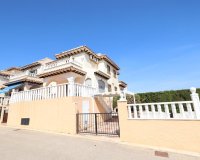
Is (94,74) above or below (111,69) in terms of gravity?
below

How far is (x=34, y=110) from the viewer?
13.4 meters

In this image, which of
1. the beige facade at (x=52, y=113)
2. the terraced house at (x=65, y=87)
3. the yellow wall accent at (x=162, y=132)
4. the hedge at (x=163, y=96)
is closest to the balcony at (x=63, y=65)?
the terraced house at (x=65, y=87)

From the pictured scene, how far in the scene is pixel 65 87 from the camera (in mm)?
12086

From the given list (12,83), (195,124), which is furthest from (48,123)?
(12,83)

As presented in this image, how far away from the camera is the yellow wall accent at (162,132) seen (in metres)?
6.08

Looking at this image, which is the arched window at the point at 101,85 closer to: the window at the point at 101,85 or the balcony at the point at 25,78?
the window at the point at 101,85

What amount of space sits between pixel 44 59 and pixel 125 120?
24061 mm

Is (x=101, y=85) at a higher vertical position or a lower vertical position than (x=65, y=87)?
higher

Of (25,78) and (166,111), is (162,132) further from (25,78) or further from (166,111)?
(25,78)

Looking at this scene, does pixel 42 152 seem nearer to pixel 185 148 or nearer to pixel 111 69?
pixel 185 148

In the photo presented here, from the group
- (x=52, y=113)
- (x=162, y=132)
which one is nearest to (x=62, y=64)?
(x=52, y=113)

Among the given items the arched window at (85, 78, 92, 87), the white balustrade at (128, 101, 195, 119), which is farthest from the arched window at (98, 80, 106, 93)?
the white balustrade at (128, 101, 195, 119)

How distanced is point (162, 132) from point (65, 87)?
8.71m

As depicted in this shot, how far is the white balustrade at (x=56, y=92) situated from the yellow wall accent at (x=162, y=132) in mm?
5365
